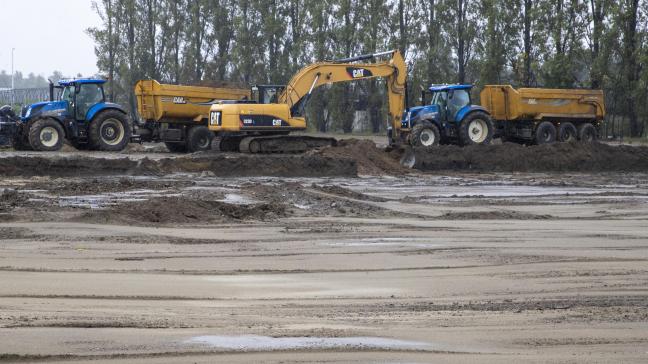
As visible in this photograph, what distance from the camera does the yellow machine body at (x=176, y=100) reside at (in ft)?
104

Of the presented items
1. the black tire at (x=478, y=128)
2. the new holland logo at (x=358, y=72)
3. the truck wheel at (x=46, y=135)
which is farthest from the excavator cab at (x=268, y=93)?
the truck wheel at (x=46, y=135)

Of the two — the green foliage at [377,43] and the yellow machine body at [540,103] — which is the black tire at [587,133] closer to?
the yellow machine body at [540,103]

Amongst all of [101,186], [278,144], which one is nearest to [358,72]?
[278,144]

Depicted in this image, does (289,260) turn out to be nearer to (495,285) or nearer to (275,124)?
(495,285)

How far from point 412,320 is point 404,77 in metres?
23.2

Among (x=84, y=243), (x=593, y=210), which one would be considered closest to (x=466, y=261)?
(x=84, y=243)

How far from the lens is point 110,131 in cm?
3034

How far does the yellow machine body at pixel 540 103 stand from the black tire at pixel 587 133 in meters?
0.34

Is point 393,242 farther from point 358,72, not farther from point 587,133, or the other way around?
point 587,133

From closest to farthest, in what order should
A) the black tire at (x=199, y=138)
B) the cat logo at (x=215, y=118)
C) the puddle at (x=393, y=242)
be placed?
the puddle at (x=393, y=242)
the cat logo at (x=215, y=118)
the black tire at (x=199, y=138)

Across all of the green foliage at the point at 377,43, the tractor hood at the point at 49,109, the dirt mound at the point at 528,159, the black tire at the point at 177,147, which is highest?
the green foliage at the point at 377,43

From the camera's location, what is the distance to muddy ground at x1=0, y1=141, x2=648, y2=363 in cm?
607

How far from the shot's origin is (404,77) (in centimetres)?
2980

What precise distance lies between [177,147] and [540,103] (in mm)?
12693
